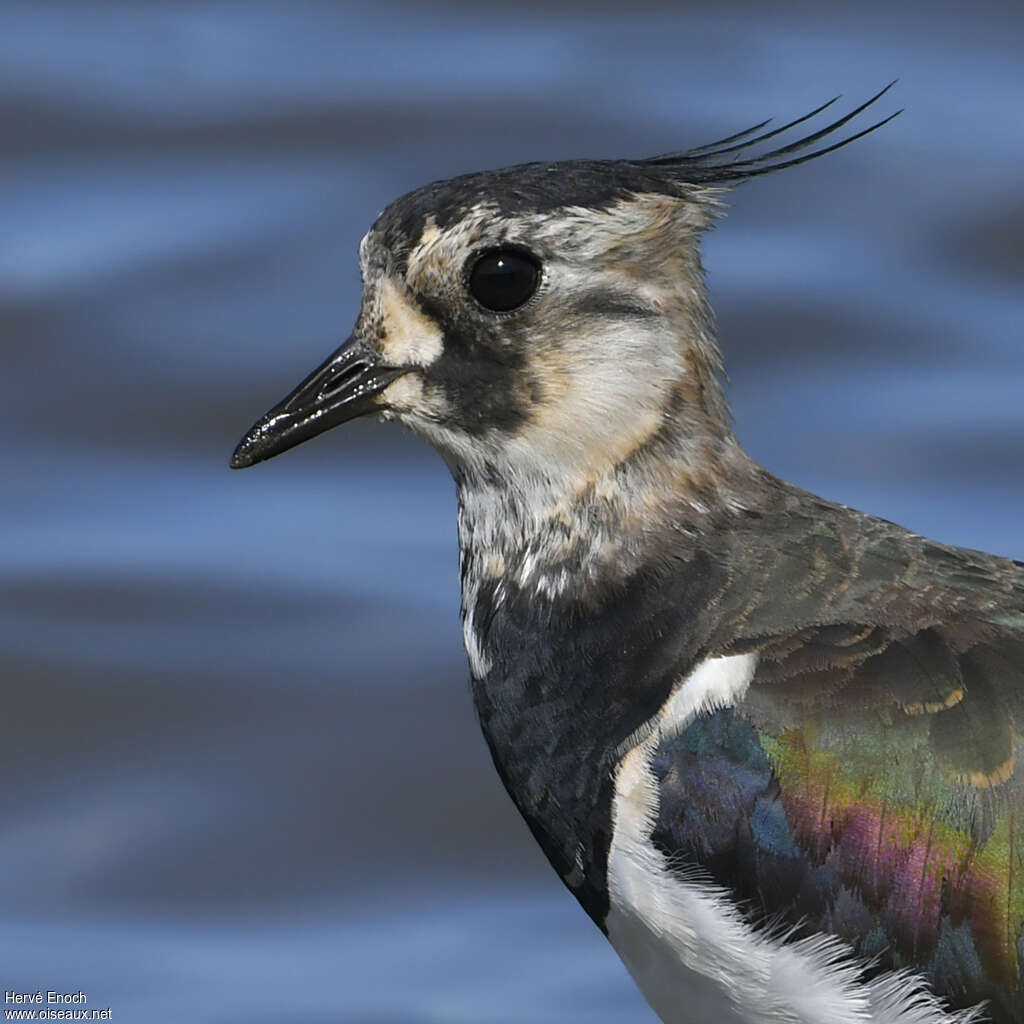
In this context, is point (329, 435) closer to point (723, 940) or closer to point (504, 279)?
point (504, 279)

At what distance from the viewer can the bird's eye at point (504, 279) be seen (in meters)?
5.57

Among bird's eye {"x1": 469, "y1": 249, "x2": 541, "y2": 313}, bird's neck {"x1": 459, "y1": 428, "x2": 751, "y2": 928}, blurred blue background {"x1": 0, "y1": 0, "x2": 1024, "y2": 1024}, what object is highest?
blurred blue background {"x1": 0, "y1": 0, "x2": 1024, "y2": 1024}

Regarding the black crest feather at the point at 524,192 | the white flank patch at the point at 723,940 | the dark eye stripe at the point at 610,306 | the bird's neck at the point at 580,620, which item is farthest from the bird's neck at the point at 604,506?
the black crest feather at the point at 524,192

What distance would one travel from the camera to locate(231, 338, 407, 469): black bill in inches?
226

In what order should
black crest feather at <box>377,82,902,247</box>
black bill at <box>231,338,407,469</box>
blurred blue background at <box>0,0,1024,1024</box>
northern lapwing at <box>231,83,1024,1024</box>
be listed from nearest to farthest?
northern lapwing at <box>231,83,1024,1024</box> → black crest feather at <box>377,82,902,247</box> → black bill at <box>231,338,407,469</box> → blurred blue background at <box>0,0,1024,1024</box>

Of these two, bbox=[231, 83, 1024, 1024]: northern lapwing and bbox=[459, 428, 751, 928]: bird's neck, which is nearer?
bbox=[231, 83, 1024, 1024]: northern lapwing

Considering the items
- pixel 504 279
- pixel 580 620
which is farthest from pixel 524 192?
pixel 580 620

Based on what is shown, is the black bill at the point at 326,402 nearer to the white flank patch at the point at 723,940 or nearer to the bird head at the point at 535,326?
the bird head at the point at 535,326

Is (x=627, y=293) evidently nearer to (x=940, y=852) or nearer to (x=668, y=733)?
(x=668, y=733)

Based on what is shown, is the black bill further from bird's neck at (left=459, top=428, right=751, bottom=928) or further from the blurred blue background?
the blurred blue background

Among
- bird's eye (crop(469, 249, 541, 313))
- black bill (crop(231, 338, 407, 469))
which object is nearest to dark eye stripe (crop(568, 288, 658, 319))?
bird's eye (crop(469, 249, 541, 313))

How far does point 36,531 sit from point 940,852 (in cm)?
460

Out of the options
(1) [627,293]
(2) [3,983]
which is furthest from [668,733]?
(2) [3,983]

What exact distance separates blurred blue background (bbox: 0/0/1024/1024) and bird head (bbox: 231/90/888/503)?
2234 mm
